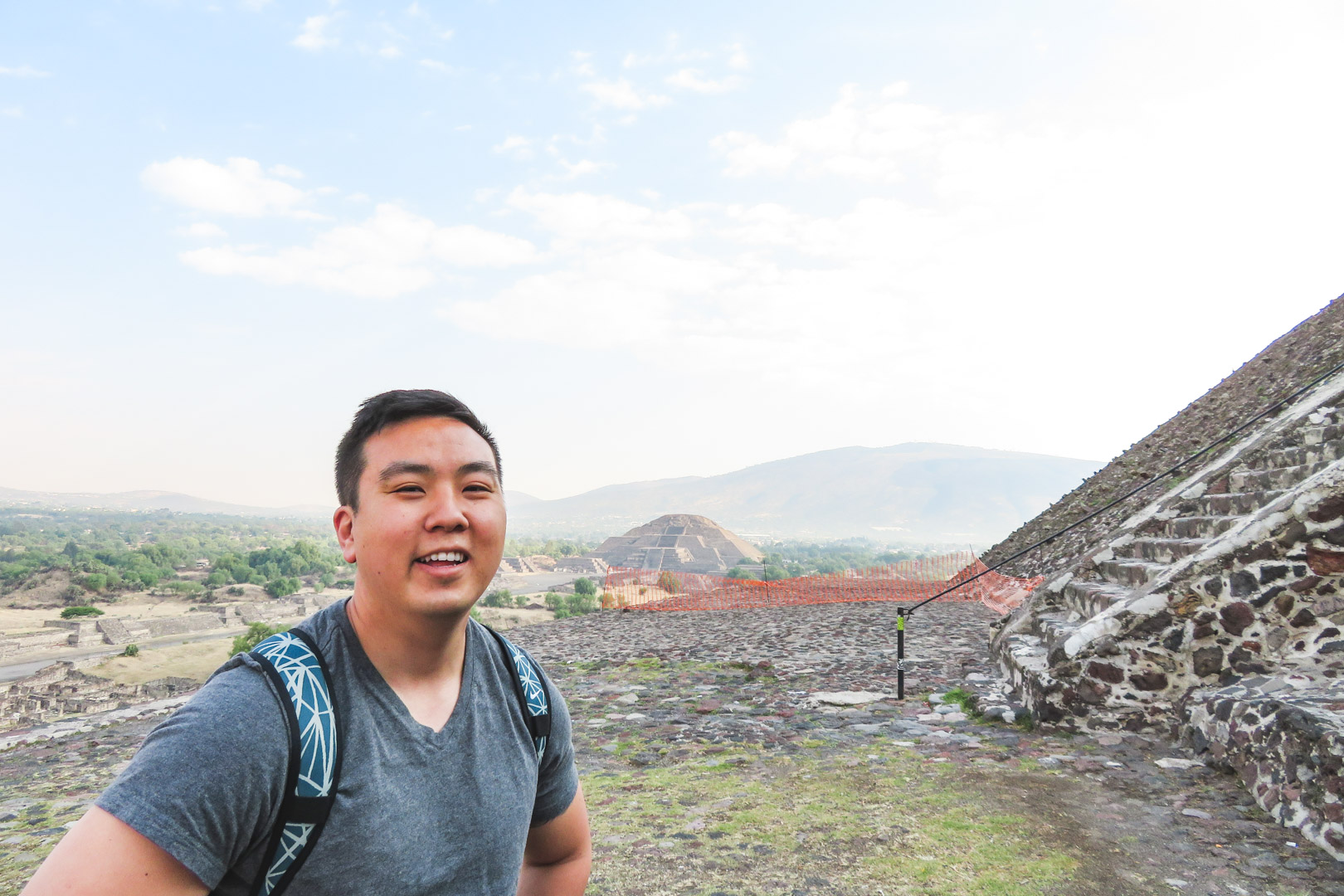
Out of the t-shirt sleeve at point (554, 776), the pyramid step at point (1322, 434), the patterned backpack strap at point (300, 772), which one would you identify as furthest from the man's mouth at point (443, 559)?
the pyramid step at point (1322, 434)

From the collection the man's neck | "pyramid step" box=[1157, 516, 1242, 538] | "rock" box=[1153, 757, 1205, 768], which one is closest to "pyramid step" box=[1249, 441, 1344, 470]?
"pyramid step" box=[1157, 516, 1242, 538]

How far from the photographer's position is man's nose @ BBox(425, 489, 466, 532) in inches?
57.0

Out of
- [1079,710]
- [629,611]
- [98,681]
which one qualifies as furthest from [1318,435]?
[98,681]

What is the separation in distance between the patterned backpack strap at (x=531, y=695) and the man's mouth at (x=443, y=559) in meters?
0.28

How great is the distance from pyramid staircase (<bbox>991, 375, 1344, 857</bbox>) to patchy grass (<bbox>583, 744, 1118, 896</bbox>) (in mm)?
1278

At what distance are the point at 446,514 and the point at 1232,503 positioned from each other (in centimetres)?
802

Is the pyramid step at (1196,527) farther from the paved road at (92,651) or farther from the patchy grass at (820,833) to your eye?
the paved road at (92,651)

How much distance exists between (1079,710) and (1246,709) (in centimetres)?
141

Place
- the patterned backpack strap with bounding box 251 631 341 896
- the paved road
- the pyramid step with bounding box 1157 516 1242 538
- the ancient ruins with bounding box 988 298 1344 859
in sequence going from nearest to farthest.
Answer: the patterned backpack strap with bounding box 251 631 341 896 → the ancient ruins with bounding box 988 298 1344 859 → the pyramid step with bounding box 1157 516 1242 538 → the paved road

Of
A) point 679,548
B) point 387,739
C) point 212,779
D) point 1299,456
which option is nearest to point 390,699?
point 387,739

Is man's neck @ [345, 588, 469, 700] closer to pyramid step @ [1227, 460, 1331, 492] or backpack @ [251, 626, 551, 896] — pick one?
backpack @ [251, 626, 551, 896]

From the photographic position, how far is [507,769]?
5.10 feet

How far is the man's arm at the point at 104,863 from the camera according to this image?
1.06 meters

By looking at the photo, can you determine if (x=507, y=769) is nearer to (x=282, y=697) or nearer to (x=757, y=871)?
(x=282, y=697)
